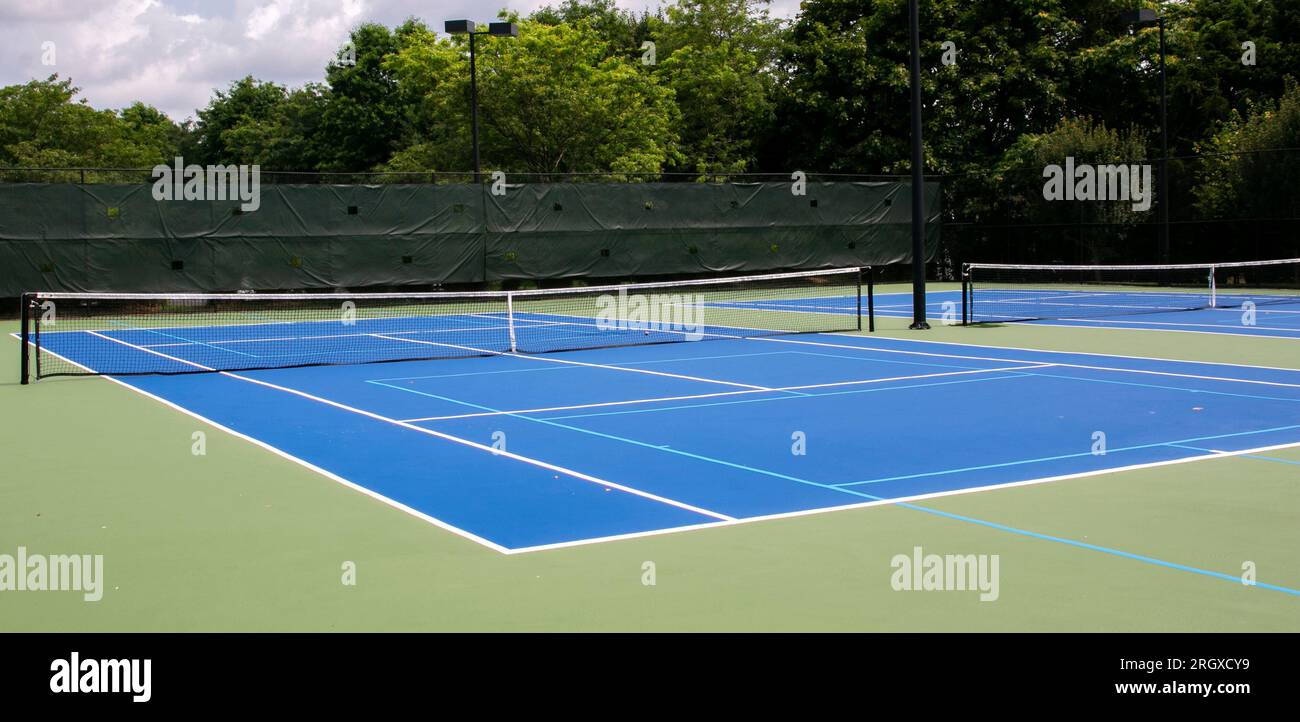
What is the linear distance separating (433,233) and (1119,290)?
51.3 ft

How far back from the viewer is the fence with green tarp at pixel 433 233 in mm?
26000

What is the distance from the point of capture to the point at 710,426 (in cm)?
1071

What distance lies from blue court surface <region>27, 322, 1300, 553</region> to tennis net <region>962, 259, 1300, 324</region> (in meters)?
7.19

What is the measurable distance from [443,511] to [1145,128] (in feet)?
120

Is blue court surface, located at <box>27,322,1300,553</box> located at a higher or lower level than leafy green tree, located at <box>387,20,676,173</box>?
lower

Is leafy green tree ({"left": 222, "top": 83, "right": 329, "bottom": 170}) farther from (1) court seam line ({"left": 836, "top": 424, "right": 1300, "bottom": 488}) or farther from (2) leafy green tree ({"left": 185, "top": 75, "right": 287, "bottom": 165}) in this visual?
(1) court seam line ({"left": 836, "top": 424, "right": 1300, "bottom": 488})

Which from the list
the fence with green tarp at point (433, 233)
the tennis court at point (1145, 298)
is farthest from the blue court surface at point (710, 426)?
the fence with green tarp at point (433, 233)

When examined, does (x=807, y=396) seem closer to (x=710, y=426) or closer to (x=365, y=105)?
(x=710, y=426)

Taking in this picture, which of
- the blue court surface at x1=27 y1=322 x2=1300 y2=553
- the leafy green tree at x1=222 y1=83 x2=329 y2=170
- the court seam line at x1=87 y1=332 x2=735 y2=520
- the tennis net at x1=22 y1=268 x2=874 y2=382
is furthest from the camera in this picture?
the leafy green tree at x1=222 y1=83 x2=329 y2=170

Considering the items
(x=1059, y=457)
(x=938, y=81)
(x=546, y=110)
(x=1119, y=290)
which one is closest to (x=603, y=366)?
(x=1059, y=457)

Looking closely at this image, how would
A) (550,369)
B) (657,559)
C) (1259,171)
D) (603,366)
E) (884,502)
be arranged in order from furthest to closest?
(1259,171), (603,366), (550,369), (884,502), (657,559)

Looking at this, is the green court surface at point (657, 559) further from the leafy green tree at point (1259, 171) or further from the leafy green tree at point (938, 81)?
the leafy green tree at point (938, 81)

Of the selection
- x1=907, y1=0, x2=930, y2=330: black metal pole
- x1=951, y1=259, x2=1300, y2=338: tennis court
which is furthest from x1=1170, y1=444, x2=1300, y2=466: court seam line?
x1=907, y1=0, x2=930, y2=330: black metal pole

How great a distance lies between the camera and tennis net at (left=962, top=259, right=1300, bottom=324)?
77.0 ft
